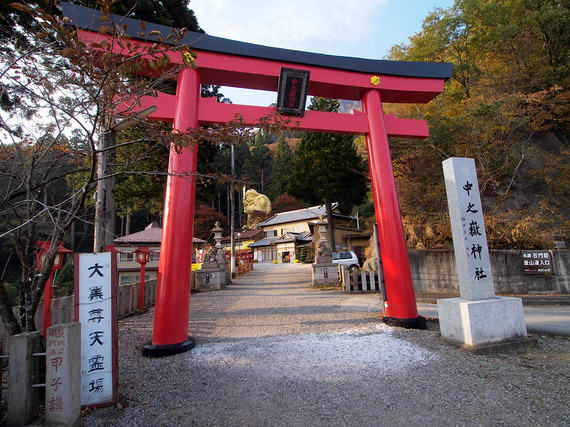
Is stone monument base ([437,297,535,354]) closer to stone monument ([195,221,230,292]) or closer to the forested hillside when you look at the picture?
the forested hillside

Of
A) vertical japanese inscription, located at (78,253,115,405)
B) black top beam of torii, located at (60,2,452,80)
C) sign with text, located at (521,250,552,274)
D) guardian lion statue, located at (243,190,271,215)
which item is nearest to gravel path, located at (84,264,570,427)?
vertical japanese inscription, located at (78,253,115,405)

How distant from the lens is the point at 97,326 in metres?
3.05

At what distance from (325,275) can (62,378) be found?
10.9m

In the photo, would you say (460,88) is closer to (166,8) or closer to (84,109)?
(166,8)

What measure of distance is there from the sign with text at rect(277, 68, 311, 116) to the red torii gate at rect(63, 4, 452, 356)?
0.18m

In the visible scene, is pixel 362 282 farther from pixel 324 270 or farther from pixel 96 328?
pixel 96 328

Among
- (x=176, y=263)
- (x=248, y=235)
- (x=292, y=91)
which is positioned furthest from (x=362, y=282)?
(x=248, y=235)

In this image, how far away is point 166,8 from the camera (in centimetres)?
904

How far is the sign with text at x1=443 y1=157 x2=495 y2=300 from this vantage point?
4.60m

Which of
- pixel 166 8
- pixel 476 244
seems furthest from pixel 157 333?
pixel 166 8

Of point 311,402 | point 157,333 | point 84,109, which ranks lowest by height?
point 311,402

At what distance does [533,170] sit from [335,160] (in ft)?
31.1

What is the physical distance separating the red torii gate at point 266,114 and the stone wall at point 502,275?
18.1 feet

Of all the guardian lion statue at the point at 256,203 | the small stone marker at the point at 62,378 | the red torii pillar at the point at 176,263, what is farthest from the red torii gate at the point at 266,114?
the guardian lion statue at the point at 256,203
